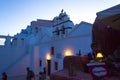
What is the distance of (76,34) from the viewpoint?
14391mm

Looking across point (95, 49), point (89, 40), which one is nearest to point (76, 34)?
point (89, 40)

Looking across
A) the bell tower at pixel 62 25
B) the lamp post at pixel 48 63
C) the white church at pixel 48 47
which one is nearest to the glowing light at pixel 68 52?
the white church at pixel 48 47

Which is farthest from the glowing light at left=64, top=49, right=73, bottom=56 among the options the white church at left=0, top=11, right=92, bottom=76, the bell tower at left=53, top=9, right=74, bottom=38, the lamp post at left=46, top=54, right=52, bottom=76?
the lamp post at left=46, top=54, right=52, bottom=76

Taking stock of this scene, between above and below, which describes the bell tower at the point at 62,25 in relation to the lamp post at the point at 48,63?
above

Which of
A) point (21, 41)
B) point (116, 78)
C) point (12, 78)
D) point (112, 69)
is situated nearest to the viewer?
point (116, 78)

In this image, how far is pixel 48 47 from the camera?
19.1 meters

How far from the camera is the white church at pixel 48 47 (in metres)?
14.0

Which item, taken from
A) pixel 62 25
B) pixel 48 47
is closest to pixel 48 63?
pixel 48 47

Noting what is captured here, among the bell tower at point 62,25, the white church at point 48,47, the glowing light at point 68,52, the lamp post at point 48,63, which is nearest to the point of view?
the white church at point 48,47

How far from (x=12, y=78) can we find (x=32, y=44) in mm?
4525

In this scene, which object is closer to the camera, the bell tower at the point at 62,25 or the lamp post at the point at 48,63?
the bell tower at the point at 62,25

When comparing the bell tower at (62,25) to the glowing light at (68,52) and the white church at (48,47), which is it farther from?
the glowing light at (68,52)

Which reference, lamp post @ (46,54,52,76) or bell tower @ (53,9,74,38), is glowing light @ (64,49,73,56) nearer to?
bell tower @ (53,9,74,38)

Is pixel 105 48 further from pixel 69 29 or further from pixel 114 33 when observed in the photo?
pixel 69 29
